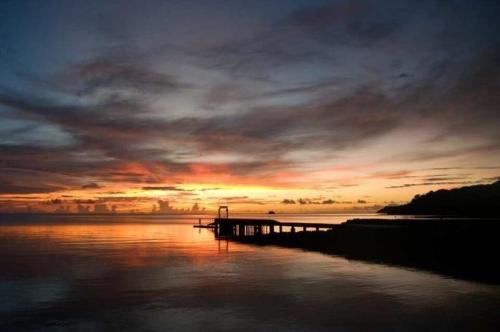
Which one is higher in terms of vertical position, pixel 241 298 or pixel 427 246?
pixel 427 246

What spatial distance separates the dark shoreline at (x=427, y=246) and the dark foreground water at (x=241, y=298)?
12.2 ft

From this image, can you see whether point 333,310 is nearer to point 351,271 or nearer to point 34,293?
point 351,271

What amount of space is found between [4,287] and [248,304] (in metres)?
16.6

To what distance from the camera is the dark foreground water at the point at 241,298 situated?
17656 millimetres

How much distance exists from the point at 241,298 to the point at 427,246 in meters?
24.0

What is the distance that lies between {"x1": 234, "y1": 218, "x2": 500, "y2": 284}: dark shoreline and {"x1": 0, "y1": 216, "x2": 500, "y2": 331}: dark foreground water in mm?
3733

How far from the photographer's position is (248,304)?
70.3 ft

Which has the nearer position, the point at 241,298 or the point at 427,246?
the point at 241,298

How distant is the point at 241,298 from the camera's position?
75.3 ft

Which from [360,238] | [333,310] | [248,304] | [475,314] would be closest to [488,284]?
[475,314]

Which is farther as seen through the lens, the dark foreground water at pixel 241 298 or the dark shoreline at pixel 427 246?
the dark shoreline at pixel 427 246

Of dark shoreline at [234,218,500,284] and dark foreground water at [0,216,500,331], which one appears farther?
dark shoreline at [234,218,500,284]

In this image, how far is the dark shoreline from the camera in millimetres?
32188

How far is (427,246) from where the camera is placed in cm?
3991
